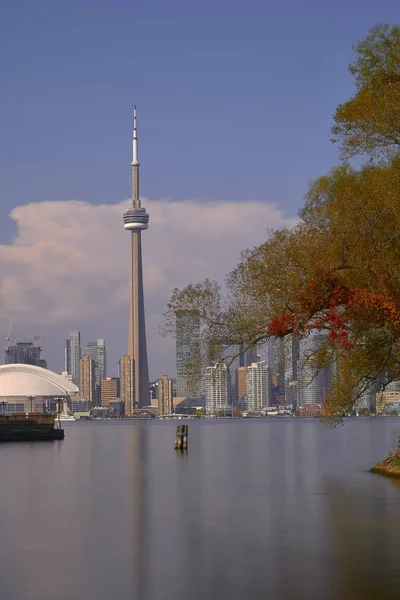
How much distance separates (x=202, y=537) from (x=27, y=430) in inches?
3233

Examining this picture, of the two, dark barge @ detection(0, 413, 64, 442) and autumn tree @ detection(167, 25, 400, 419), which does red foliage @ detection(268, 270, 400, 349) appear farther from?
dark barge @ detection(0, 413, 64, 442)

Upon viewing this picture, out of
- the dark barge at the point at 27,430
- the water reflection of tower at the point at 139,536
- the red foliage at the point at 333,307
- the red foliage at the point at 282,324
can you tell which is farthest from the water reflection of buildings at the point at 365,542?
the dark barge at the point at 27,430

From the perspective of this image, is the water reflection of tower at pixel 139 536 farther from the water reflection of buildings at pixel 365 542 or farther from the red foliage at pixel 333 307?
→ the red foliage at pixel 333 307

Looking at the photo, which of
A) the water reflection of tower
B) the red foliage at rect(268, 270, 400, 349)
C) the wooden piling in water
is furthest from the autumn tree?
the wooden piling in water

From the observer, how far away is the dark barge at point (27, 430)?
9850 cm

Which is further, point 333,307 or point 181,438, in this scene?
point 181,438

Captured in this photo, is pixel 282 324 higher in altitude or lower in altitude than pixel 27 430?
higher

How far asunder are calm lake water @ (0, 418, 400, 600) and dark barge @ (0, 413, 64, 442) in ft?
193

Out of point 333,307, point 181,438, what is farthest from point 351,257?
point 181,438

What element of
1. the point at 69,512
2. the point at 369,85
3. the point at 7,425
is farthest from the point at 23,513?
the point at 7,425

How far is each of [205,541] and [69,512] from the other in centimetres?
781

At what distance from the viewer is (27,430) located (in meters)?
100

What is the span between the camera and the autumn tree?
94.5 ft

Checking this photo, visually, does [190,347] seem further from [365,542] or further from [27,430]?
[27,430]
